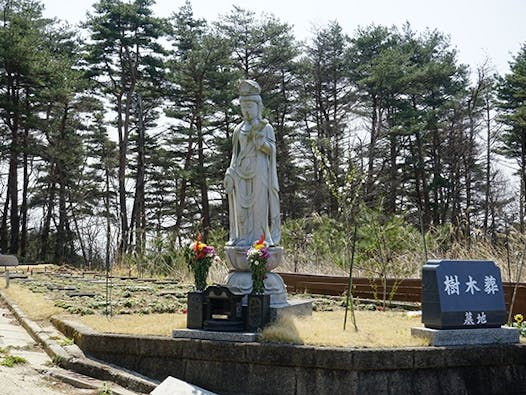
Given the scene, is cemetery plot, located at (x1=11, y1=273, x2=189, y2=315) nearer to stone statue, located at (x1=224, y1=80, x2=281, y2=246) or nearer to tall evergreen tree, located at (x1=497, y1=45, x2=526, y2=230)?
stone statue, located at (x1=224, y1=80, x2=281, y2=246)

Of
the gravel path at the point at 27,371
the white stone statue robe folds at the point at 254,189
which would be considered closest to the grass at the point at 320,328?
the gravel path at the point at 27,371

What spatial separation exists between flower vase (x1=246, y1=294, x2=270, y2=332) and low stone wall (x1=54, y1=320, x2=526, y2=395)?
1.82ft

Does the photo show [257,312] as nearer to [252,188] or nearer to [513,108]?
[252,188]

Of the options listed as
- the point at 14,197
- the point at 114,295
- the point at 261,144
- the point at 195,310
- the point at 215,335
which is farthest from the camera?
the point at 14,197

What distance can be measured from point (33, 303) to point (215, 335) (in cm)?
583

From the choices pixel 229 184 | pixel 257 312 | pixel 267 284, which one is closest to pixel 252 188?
pixel 229 184

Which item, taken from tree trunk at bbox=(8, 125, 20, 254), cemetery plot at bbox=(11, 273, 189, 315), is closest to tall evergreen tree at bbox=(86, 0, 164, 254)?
tree trunk at bbox=(8, 125, 20, 254)

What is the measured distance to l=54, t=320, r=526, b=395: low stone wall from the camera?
596 centimetres

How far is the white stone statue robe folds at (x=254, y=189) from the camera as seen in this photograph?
8781 mm

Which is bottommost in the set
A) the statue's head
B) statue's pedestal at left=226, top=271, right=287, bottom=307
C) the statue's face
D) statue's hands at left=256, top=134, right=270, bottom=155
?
statue's pedestal at left=226, top=271, right=287, bottom=307

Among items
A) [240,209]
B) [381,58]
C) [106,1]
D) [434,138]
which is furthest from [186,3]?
[240,209]

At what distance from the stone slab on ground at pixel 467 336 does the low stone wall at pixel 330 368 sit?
0.54ft

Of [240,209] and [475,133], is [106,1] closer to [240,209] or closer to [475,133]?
[475,133]

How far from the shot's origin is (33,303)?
1137cm
